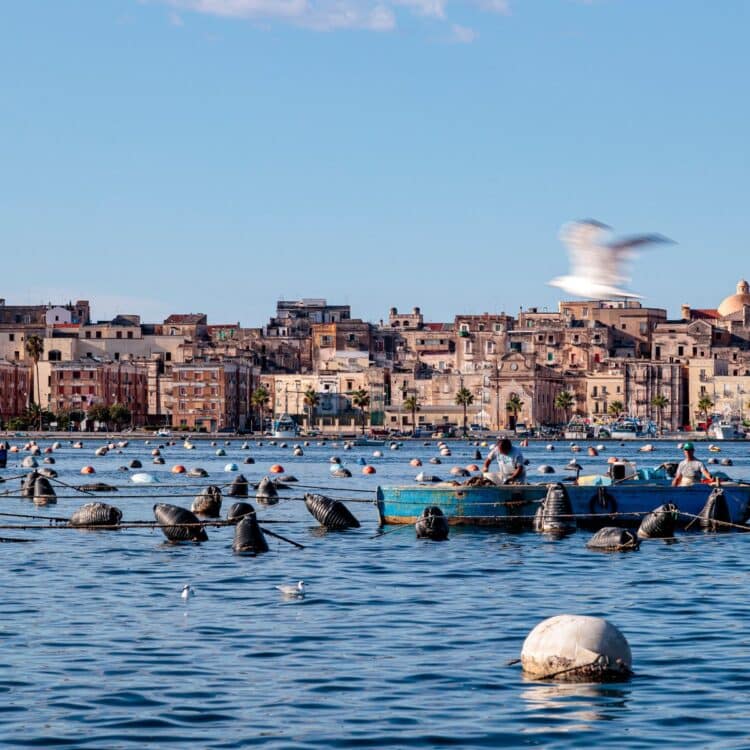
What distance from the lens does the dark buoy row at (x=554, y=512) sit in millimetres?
42312

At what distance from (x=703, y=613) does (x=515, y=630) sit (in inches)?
150

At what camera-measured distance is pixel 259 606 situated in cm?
2725

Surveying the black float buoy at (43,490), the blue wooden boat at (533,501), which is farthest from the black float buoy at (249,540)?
the black float buoy at (43,490)

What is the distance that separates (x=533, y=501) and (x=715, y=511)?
454cm

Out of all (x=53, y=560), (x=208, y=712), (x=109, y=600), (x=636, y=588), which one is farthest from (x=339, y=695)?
(x=53, y=560)

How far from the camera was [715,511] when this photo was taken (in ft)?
141

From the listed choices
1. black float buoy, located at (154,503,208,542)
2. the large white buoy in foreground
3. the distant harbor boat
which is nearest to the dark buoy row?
the distant harbor boat

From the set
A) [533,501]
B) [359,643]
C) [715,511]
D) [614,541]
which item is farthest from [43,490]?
[359,643]

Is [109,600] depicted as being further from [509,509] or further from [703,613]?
[509,509]

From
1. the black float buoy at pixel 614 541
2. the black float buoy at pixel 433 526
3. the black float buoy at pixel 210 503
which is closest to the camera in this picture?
the black float buoy at pixel 614 541

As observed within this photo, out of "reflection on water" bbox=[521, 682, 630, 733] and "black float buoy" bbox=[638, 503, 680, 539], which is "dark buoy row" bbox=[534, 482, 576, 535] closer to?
"black float buoy" bbox=[638, 503, 680, 539]

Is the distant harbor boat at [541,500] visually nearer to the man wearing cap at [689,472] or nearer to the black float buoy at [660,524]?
the man wearing cap at [689,472]

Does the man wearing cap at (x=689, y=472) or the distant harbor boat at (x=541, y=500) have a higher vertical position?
the man wearing cap at (x=689, y=472)

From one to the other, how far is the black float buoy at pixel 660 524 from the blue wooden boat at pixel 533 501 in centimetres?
156
